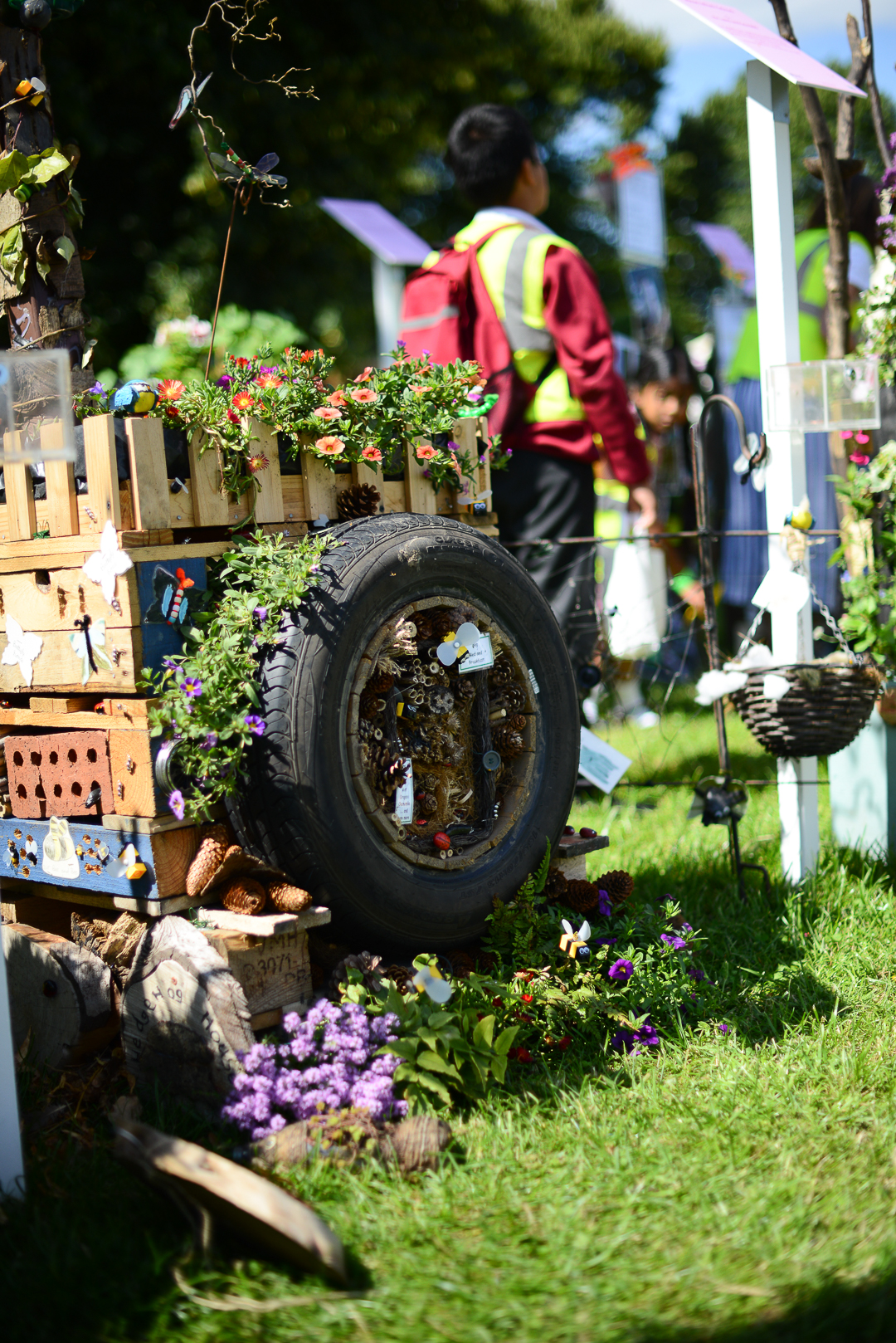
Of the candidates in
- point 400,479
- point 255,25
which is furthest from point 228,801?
point 255,25

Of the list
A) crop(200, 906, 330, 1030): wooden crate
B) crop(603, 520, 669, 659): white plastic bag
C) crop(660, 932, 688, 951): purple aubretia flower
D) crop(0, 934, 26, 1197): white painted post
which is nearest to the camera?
crop(0, 934, 26, 1197): white painted post

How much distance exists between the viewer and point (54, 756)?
2.67 m

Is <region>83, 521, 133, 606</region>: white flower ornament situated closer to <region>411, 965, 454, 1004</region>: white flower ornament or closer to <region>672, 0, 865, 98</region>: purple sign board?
<region>411, 965, 454, 1004</region>: white flower ornament

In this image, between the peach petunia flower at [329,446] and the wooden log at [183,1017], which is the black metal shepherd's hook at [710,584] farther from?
the wooden log at [183,1017]

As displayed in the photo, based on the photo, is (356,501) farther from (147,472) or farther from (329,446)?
(147,472)

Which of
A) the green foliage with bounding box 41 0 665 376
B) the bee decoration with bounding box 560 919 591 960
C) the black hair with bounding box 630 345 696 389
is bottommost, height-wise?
the bee decoration with bounding box 560 919 591 960

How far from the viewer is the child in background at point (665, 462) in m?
7.38

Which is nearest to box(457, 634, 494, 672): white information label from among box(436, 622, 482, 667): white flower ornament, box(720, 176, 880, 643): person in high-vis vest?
box(436, 622, 482, 667): white flower ornament

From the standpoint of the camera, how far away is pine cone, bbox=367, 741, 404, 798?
8.71 feet

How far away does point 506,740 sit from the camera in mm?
2930

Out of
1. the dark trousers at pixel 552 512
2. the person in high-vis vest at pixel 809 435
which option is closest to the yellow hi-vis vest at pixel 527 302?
the dark trousers at pixel 552 512

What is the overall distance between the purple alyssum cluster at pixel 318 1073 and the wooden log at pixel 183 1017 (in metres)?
0.06

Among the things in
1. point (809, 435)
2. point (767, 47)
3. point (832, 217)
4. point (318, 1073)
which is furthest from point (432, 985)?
point (809, 435)

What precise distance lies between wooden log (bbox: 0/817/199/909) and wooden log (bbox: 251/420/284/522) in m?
0.75
